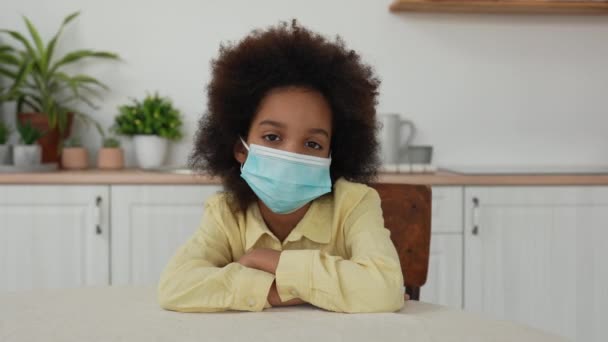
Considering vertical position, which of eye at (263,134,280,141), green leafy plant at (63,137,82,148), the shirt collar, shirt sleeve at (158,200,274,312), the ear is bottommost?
shirt sleeve at (158,200,274,312)

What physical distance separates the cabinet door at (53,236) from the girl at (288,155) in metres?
1.10

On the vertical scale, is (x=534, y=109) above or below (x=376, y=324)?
above

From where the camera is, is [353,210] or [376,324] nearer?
[376,324]

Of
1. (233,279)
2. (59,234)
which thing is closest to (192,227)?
(59,234)

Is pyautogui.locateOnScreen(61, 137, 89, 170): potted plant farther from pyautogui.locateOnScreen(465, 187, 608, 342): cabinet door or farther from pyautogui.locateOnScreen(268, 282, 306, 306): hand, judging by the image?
pyautogui.locateOnScreen(268, 282, 306, 306): hand

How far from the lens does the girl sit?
1269 millimetres

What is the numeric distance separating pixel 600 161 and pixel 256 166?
2.25m

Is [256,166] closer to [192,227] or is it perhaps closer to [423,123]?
[192,227]

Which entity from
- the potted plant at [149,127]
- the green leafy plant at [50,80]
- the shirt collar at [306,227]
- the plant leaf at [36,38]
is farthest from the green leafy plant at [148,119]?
the shirt collar at [306,227]

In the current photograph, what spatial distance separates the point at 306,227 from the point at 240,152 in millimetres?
208

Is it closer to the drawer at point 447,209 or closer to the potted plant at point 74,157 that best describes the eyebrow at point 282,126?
the drawer at point 447,209

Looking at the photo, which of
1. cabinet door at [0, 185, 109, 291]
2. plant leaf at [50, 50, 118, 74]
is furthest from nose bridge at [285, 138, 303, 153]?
plant leaf at [50, 50, 118, 74]

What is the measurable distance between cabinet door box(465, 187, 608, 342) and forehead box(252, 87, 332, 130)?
1.28 m

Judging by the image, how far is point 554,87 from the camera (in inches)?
120
